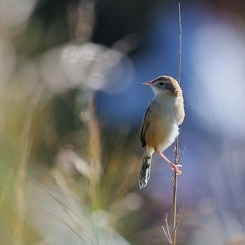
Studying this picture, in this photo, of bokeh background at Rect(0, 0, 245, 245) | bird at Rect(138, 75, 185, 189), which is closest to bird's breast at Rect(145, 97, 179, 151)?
bird at Rect(138, 75, 185, 189)

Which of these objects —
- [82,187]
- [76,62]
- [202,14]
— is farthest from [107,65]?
[202,14]

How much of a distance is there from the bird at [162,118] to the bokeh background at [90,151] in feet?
0.36

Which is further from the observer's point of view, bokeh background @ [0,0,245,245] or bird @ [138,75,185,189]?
bird @ [138,75,185,189]

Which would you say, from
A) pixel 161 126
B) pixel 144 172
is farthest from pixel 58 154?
pixel 161 126

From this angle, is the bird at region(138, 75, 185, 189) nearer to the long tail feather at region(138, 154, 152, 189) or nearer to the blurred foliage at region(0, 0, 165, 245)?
the long tail feather at region(138, 154, 152, 189)

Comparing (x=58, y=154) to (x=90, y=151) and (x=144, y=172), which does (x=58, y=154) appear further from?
(x=90, y=151)

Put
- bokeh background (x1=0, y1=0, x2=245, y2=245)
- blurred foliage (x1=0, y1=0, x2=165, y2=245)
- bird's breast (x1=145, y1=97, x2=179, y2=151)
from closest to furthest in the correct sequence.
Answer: bokeh background (x1=0, y1=0, x2=245, y2=245), blurred foliage (x1=0, y1=0, x2=165, y2=245), bird's breast (x1=145, y1=97, x2=179, y2=151)

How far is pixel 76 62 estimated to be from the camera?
5.14 metres

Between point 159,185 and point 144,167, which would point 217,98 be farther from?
point 159,185

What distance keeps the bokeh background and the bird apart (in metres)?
0.11

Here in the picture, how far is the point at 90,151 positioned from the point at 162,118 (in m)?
0.78

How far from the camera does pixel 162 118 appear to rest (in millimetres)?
4219

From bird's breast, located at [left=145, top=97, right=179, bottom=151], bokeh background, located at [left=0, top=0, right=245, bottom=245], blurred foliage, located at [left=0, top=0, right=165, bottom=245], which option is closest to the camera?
bokeh background, located at [left=0, top=0, right=245, bottom=245]

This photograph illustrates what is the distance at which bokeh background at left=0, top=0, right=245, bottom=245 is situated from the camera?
3.21 m
